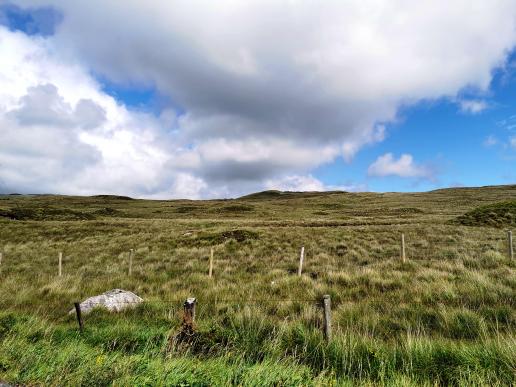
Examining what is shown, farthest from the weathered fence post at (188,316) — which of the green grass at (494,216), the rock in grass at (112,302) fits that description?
the green grass at (494,216)

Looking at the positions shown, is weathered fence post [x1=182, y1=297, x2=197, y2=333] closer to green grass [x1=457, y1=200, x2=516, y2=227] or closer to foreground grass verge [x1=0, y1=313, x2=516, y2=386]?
foreground grass verge [x1=0, y1=313, x2=516, y2=386]

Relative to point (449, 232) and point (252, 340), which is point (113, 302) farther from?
point (449, 232)

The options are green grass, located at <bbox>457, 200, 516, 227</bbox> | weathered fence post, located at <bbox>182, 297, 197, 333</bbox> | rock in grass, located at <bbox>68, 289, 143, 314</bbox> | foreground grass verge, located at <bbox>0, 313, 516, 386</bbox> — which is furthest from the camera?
green grass, located at <bbox>457, 200, 516, 227</bbox>

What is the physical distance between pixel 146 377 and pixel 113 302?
7117 millimetres

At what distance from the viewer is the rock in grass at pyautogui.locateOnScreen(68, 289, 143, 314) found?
35.1ft

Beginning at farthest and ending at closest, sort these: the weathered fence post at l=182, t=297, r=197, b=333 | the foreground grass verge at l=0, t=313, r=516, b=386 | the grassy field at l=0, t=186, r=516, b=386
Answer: the weathered fence post at l=182, t=297, r=197, b=333 < the grassy field at l=0, t=186, r=516, b=386 < the foreground grass verge at l=0, t=313, r=516, b=386

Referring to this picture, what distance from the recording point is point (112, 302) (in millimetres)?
11109

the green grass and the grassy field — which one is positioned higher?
the green grass

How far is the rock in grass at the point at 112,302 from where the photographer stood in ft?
35.1

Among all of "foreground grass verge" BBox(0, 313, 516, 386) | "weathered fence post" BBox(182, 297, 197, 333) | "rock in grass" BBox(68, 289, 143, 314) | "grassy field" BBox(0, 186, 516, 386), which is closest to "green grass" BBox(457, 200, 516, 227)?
"grassy field" BBox(0, 186, 516, 386)

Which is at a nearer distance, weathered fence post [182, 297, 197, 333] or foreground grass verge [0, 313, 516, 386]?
foreground grass verge [0, 313, 516, 386]

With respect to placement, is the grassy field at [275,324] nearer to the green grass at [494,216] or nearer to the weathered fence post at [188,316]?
the weathered fence post at [188,316]

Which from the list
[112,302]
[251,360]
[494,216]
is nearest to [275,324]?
[251,360]

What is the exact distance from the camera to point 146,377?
4781 millimetres
